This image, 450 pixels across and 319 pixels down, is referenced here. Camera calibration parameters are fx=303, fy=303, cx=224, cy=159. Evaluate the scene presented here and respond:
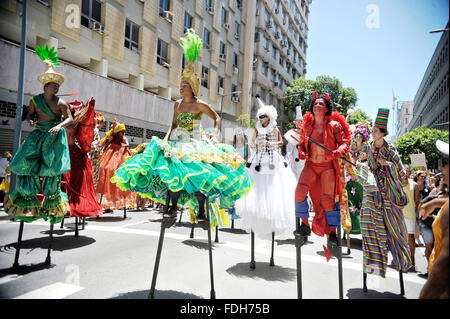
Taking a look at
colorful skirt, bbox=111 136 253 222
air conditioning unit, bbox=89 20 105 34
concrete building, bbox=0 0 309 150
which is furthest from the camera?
air conditioning unit, bbox=89 20 105 34

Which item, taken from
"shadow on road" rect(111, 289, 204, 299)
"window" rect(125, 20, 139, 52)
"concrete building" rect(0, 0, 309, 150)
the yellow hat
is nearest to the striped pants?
"shadow on road" rect(111, 289, 204, 299)

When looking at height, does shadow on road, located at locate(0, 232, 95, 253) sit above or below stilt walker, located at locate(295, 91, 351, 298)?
below

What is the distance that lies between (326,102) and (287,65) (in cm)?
4332

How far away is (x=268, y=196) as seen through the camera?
4.47m

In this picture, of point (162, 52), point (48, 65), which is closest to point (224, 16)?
point (162, 52)

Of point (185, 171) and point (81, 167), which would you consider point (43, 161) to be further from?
point (185, 171)

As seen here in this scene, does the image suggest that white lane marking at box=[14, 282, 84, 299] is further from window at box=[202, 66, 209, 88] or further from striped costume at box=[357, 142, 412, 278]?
window at box=[202, 66, 209, 88]

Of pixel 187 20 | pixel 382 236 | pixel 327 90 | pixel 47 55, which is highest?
pixel 327 90

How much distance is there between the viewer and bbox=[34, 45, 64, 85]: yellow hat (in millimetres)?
4199

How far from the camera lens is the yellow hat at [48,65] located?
13.8ft

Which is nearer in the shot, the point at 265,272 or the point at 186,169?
the point at 186,169

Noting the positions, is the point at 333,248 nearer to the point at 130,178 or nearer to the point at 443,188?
the point at 443,188

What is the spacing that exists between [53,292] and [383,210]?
157 inches

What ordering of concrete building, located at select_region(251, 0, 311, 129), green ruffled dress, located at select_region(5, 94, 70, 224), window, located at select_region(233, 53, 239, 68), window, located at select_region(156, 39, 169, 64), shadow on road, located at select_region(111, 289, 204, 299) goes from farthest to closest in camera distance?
concrete building, located at select_region(251, 0, 311, 129), window, located at select_region(233, 53, 239, 68), window, located at select_region(156, 39, 169, 64), green ruffled dress, located at select_region(5, 94, 70, 224), shadow on road, located at select_region(111, 289, 204, 299)
